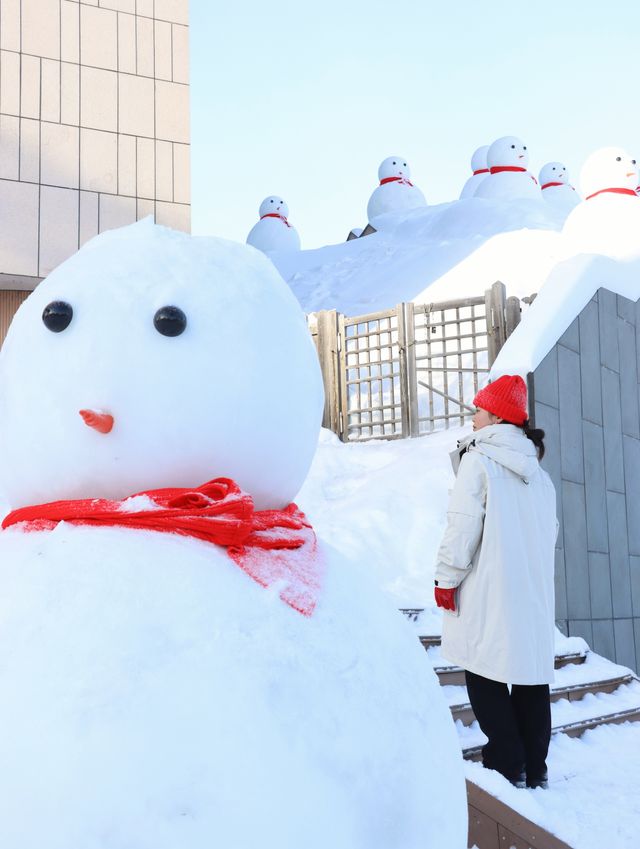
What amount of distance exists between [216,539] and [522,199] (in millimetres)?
19786

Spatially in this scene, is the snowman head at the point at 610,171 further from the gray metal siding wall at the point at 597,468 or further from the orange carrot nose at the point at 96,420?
the orange carrot nose at the point at 96,420

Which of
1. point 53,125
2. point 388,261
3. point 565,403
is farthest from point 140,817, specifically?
point 388,261

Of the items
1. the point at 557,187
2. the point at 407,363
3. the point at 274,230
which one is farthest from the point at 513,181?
the point at 407,363

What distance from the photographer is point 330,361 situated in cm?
895

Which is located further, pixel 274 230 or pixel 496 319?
pixel 274 230

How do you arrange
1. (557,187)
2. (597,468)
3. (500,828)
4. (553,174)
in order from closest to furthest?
(500,828) < (597,468) < (557,187) < (553,174)

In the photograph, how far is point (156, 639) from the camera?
1.28m

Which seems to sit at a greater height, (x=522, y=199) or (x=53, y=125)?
(x=522, y=199)

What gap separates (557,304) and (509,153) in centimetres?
1620

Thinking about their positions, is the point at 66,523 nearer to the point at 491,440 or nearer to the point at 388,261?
the point at 491,440

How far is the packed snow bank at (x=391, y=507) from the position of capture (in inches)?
205

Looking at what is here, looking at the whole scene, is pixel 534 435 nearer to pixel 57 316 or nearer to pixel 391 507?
pixel 57 316

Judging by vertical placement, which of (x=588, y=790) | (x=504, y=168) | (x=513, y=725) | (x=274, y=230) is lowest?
(x=588, y=790)


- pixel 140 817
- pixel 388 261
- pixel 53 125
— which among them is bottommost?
pixel 140 817
